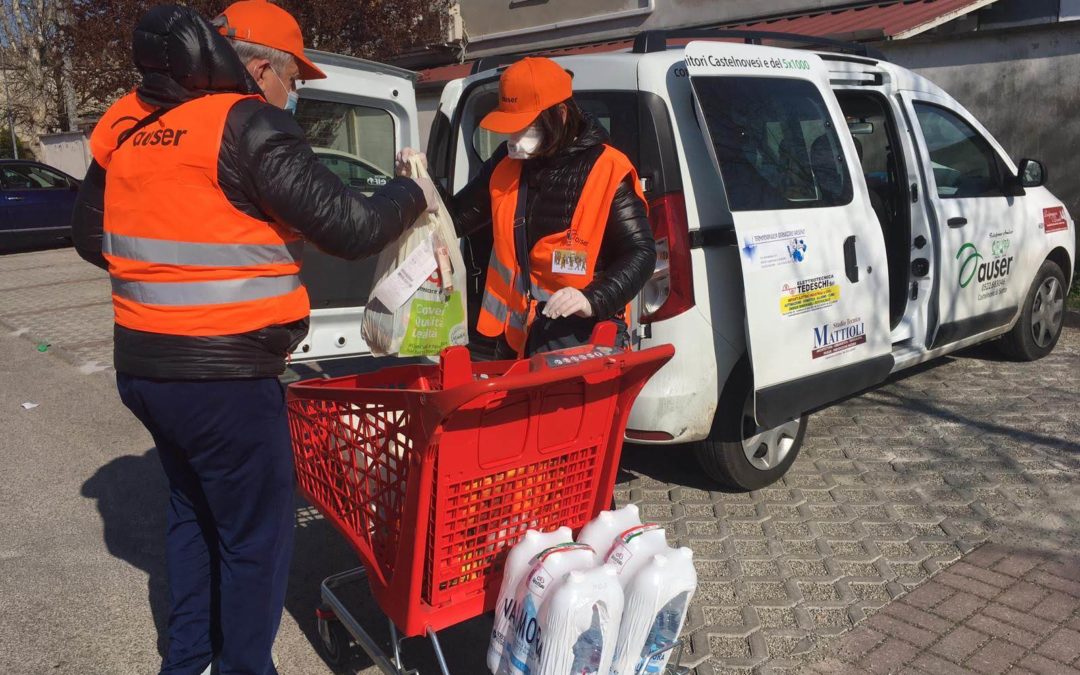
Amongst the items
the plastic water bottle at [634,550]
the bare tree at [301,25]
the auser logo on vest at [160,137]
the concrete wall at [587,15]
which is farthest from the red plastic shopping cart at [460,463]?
the bare tree at [301,25]

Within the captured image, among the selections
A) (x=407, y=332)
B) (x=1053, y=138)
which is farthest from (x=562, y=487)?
(x=1053, y=138)

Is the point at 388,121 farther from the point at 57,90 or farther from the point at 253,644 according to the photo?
the point at 57,90

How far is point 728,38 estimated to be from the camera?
4.25 meters

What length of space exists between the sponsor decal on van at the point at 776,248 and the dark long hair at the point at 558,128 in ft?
3.04

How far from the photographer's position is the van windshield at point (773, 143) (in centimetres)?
371

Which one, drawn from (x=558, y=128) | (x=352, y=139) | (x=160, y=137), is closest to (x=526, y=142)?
(x=558, y=128)

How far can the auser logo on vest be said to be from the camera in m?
2.16

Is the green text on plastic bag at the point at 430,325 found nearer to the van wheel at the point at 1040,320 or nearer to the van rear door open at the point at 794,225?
the van rear door open at the point at 794,225

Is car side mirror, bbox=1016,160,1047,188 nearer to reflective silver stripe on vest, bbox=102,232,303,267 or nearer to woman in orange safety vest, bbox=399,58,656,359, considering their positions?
woman in orange safety vest, bbox=399,58,656,359

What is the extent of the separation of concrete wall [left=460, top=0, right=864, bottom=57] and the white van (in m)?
8.51

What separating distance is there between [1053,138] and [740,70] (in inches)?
277

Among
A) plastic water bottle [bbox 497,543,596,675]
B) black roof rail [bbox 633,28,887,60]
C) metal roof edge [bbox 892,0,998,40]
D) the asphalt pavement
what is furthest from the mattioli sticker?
plastic water bottle [bbox 497,543,596,675]

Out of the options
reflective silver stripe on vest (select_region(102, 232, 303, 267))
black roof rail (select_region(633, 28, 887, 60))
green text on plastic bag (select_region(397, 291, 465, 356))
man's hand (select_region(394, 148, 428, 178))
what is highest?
black roof rail (select_region(633, 28, 887, 60))

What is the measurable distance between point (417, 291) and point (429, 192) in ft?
1.00
